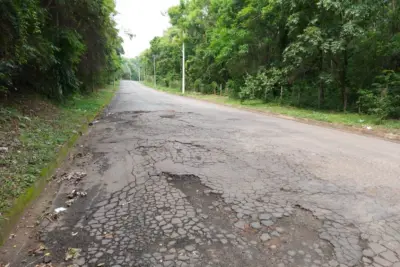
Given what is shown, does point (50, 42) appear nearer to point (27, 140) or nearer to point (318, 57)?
point (27, 140)

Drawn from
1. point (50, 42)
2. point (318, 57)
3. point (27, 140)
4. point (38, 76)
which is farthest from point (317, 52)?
point (27, 140)

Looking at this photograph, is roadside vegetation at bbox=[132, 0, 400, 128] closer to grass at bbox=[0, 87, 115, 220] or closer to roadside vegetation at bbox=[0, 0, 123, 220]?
roadside vegetation at bbox=[0, 0, 123, 220]

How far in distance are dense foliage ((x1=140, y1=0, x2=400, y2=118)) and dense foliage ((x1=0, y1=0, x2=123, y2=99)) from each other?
9684mm

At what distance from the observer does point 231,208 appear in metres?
3.49

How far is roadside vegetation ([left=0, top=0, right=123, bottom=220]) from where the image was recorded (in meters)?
4.76

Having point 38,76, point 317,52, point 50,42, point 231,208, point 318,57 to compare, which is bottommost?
point 231,208

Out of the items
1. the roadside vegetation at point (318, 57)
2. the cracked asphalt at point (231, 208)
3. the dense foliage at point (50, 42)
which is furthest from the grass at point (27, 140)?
the roadside vegetation at point (318, 57)

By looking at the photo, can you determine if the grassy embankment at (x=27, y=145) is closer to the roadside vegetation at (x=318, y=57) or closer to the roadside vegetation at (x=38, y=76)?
the roadside vegetation at (x=38, y=76)

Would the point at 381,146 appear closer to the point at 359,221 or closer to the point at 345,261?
the point at 359,221

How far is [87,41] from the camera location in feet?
48.1

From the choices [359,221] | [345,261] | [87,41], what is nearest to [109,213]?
[345,261]

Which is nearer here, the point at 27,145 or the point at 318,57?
the point at 27,145

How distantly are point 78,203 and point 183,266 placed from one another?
2.02 m

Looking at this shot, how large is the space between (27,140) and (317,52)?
13224mm
